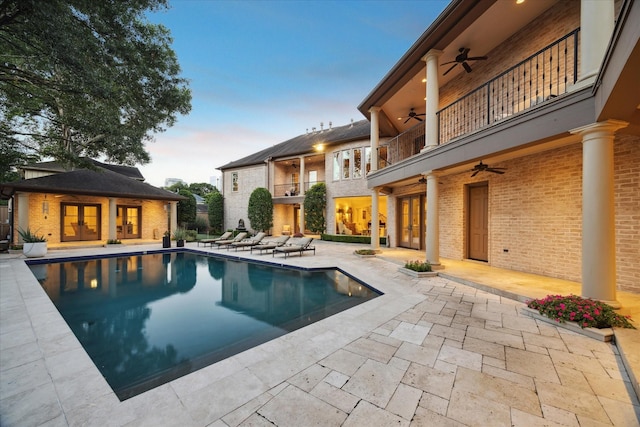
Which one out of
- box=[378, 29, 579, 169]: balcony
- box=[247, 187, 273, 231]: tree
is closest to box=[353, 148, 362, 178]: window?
box=[378, 29, 579, 169]: balcony

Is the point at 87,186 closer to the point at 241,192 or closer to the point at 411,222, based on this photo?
the point at 241,192

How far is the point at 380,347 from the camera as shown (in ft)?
10.8

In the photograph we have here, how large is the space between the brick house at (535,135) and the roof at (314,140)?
5.85 m

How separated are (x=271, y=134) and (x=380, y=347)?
102 feet

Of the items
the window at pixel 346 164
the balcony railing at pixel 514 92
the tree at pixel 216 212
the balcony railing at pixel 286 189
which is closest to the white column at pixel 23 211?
the tree at pixel 216 212

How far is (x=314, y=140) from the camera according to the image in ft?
65.6

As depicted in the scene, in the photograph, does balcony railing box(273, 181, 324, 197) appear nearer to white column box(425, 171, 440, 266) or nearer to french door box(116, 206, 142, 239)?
french door box(116, 206, 142, 239)

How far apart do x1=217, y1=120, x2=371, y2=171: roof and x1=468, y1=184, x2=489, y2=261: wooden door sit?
8.28 meters

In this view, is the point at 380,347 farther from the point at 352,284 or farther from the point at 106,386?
the point at 352,284

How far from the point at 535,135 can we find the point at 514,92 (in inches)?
140

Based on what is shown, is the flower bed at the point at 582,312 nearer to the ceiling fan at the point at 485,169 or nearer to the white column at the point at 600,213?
the white column at the point at 600,213

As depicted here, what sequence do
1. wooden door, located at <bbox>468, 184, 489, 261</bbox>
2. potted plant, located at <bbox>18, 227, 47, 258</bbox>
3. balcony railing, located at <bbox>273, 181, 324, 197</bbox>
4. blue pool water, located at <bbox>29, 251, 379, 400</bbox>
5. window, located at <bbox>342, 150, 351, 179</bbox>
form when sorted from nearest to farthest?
blue pool water, located at <bbox>29, 251, 379, 400</bbox>, wooden door, located at <bbox>468, 184, 489, 261</bbox>, potted plant, located at <bbox>18, 227, 47, 258</bbox>, window, located at <bbox>342, 150, 351, 179</bbox>, balcony railing, located at <bbox>273, 181, 324, 197</bbox>

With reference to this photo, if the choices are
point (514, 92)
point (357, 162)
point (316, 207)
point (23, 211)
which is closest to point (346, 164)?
point (357, 162)

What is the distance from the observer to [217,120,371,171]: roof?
1667 cm
